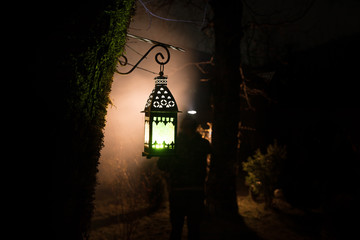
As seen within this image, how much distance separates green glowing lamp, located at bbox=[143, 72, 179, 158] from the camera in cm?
272

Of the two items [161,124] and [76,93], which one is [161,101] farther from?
[76,93]

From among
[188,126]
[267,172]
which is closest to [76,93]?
[188,126]

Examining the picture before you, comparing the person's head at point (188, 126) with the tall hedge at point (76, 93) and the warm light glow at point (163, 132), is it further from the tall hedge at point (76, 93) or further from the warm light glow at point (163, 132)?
the tall hedge at point (76, 93)

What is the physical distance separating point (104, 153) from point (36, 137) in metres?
8.18

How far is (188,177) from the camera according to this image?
3.41 m

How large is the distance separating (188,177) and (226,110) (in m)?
2.82

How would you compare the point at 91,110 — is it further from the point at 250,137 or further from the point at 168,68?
the point at 250,137

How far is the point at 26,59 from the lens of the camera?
1.37 meters

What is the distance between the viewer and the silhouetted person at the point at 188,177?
343 cm

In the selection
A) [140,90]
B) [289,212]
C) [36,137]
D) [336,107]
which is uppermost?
[140,90]

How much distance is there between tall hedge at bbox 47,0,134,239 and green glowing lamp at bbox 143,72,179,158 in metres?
0.56

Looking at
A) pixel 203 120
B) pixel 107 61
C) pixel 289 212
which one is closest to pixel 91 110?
pixel 107 61

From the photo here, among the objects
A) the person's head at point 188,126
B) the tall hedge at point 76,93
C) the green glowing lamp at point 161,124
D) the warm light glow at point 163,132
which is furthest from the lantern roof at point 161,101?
the person's head at point 188,126

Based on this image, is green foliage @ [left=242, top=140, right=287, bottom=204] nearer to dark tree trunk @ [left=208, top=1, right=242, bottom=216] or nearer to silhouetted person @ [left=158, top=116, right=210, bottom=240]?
dark tree trunk @ [left=208, top=1, right=242, bottom=216]
